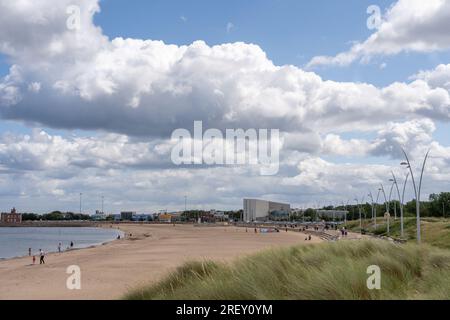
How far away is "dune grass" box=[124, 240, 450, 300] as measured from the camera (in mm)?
9422

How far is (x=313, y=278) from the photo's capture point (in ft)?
32.6

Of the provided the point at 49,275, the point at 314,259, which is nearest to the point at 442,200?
the point at 49,275

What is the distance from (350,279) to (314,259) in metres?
4.15

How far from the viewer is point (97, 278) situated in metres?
27.6

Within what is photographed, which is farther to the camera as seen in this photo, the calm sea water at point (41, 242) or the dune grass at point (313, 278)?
the calm sea water at point (41, 242)

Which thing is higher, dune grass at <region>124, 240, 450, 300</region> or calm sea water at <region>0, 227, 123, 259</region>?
dune grass at <region>124, 240, 450, 300</region>

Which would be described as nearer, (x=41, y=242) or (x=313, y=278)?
(x=313, y=278)

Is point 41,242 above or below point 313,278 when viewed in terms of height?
below

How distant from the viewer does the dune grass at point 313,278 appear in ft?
30.9

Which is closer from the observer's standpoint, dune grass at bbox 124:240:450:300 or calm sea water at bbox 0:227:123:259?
dune grass at bbox 124:240:450:300

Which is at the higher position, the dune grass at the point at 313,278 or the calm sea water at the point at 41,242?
the dune grass at the point at 313,278
